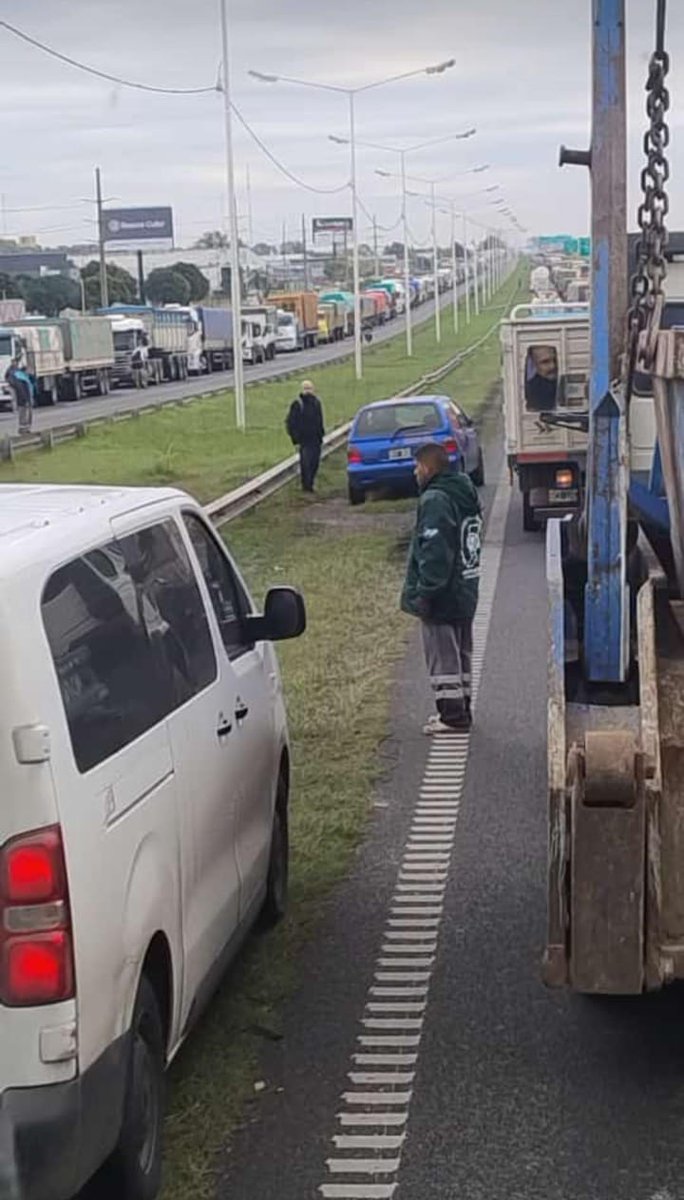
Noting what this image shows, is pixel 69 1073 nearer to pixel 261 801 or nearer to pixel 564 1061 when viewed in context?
pixel 564 1061

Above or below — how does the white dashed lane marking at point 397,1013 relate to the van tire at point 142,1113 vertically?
below

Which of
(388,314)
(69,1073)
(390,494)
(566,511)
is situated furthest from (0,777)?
(388,314)

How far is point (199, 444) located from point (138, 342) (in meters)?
32.1

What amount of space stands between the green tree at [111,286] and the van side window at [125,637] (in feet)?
376

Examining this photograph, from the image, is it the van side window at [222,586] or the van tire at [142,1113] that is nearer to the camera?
the van tire at [142,1113]

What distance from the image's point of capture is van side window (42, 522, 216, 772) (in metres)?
4.75

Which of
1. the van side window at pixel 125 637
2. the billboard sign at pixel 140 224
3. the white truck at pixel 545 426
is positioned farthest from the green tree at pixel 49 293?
the van side window at pixel 125 637

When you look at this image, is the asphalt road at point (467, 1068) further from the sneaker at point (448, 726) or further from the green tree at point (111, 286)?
the green tree at point (111, 286)

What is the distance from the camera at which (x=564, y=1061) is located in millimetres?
6250

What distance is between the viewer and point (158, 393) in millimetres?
64688

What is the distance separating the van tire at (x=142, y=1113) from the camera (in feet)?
16.3

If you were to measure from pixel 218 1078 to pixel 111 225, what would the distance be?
496 feet

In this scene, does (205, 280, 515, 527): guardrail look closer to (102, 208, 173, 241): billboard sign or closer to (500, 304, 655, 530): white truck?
(500, 304, 655, 530): white truck

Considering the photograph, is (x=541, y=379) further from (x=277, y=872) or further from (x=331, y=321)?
(x=331, y=321)
